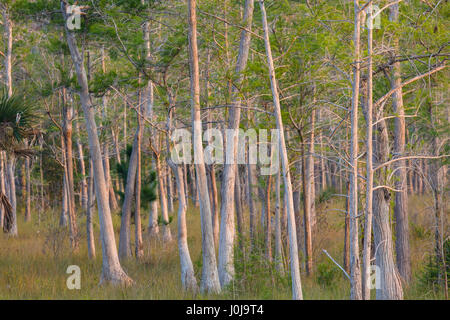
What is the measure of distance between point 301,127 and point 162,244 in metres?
7.57

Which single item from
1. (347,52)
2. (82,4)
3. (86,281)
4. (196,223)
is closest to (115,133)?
(196,223)

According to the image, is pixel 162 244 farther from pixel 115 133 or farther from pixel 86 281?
pixel 115 133

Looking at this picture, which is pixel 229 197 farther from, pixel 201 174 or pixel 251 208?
pixel 251 208

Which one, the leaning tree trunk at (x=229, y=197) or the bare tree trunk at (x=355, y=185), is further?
the leaning tree trunk at (x=229, y=197)

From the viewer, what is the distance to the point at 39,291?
11055mm

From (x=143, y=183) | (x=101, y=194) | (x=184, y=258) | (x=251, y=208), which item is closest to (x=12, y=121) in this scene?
(x=101, y=194)

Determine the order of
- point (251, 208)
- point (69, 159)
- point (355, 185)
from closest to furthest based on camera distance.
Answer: point (355, 185) → point (69, 159) → point (251, 208)

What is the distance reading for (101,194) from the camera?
40.5 feet

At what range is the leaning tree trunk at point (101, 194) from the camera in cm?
1202

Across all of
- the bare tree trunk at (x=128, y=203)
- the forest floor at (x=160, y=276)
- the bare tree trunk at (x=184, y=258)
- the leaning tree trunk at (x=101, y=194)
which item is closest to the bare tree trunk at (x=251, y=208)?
the forest floor at (x=160, y=276)

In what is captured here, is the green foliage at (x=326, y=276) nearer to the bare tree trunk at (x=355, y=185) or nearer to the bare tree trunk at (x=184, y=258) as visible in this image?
the bare tree trunk at (x=184, y=258)

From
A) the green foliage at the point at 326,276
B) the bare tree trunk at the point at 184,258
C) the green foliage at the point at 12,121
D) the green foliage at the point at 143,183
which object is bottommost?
the green foliage at the point at 326,276

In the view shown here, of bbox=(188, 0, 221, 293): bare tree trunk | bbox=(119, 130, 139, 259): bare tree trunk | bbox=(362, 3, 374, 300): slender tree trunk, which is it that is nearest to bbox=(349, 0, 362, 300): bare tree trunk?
bbox=(362, 3, 374, 300): slender tree trunk

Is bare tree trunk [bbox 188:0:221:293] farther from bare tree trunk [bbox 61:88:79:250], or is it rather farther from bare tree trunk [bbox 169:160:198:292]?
bare tree trunk [bbox 61:88:79:250]
